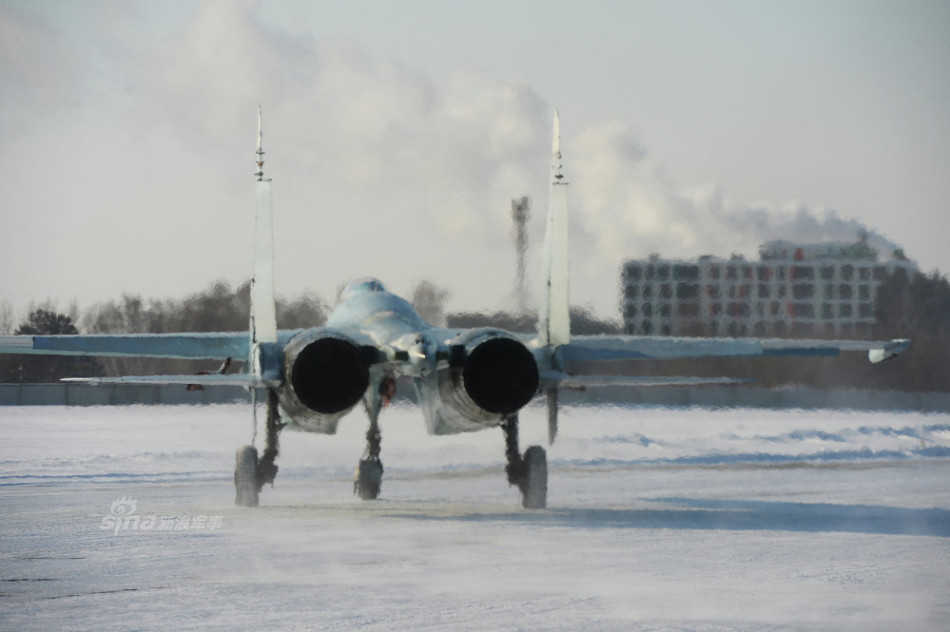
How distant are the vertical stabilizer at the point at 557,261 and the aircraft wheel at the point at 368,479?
2935mm

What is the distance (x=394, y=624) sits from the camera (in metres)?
8.46

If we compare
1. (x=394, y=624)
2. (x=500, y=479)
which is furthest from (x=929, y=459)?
(x=394, y=624)

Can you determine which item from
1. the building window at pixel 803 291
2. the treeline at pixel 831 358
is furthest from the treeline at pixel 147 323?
the building window at pixel 803 291

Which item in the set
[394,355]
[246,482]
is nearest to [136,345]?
[246,482]

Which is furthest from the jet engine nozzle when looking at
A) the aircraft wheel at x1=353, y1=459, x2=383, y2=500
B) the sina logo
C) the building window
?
the building window

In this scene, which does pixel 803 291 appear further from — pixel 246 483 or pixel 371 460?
pixel 246 483

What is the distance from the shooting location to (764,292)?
3534 cm

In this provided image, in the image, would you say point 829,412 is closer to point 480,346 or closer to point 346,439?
point 346,439

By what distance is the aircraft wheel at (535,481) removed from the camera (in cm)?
1598

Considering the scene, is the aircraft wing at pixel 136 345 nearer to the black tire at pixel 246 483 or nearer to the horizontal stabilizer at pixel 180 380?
the black tire at pixel 246 483

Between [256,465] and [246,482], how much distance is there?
10.1 inches

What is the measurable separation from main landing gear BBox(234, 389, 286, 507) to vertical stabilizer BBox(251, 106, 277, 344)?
3.33ft

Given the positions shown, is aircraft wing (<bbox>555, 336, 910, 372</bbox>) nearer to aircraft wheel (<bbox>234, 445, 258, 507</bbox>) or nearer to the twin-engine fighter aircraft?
the twin-engine fighter aircraft

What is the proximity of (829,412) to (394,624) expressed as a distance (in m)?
33.8
